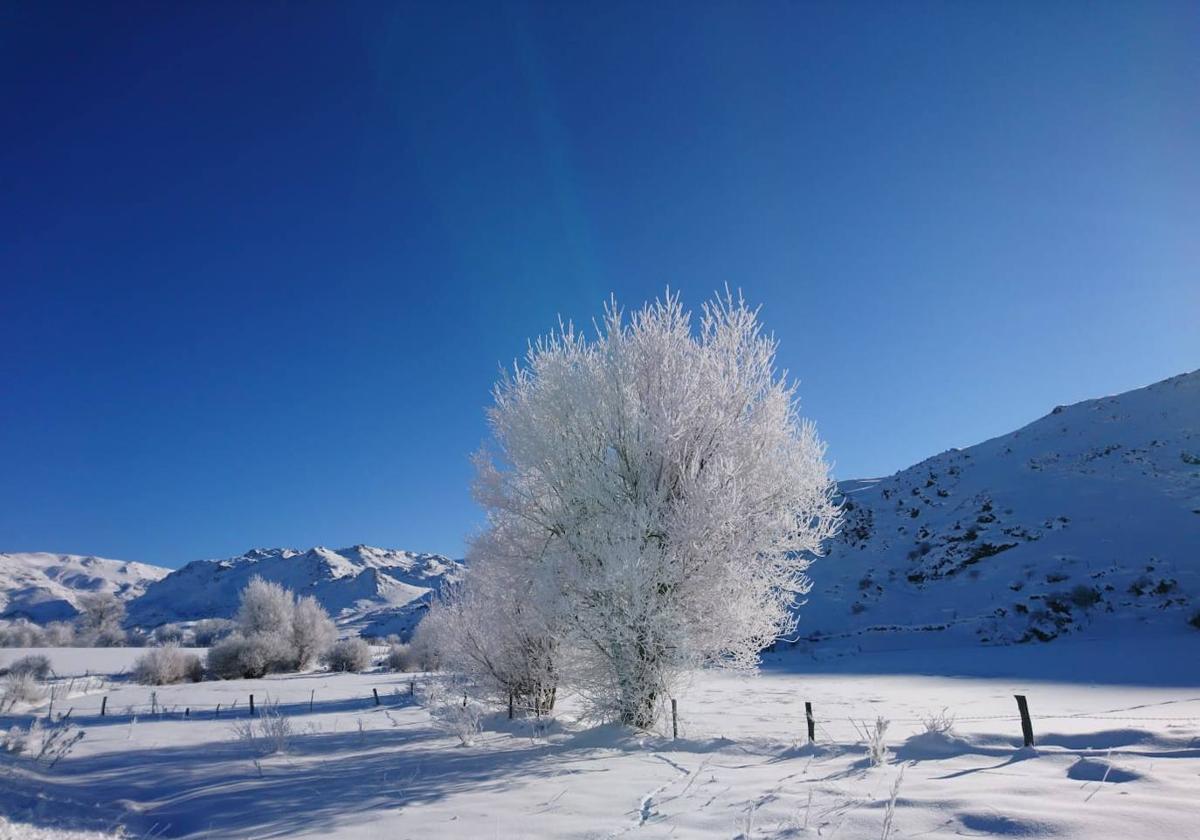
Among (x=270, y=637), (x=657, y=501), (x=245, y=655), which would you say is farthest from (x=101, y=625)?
(x=657, y=501)

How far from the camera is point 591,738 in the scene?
10.5m

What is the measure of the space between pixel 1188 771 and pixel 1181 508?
102 feet

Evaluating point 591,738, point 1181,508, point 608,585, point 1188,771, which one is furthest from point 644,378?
point 1181,508

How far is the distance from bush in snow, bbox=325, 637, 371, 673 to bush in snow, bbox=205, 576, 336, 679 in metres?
2.60

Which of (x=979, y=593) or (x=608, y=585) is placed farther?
(x=979, y=593)

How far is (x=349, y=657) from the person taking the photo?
51969mm

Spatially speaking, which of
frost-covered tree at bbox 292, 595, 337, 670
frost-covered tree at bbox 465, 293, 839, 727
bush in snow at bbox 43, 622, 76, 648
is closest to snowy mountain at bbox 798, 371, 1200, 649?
frost-covered tree at bbox 465, 293, 839, 727

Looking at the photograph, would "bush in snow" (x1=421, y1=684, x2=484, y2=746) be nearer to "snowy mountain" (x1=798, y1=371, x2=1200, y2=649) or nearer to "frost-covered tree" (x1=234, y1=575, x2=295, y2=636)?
"snowy mountain" (x1=798, y1=371, x2=1200, y2=649)

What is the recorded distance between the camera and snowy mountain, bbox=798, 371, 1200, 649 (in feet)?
82.6

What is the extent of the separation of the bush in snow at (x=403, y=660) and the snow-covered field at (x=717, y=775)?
31268mm

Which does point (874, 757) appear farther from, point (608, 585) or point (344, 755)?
point (344, 755)

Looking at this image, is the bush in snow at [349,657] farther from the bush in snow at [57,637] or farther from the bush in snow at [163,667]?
the bush in snow at [57,637]

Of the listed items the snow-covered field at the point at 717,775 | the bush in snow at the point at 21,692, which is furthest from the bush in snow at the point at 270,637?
the snow-covered field at the point at 717,775

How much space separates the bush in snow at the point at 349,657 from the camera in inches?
2042
